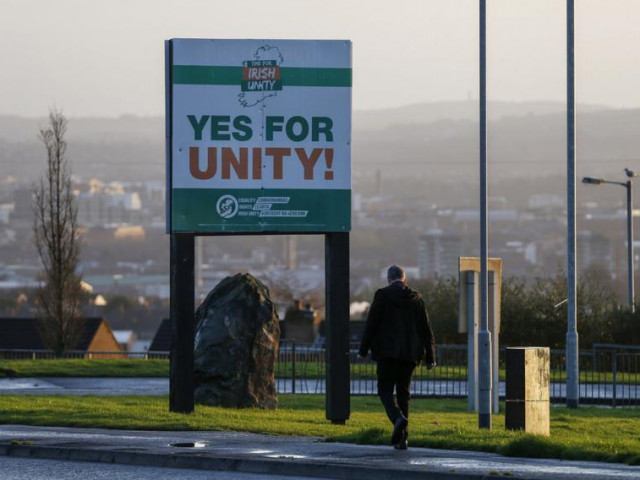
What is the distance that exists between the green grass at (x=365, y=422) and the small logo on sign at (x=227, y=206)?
2.58 meters

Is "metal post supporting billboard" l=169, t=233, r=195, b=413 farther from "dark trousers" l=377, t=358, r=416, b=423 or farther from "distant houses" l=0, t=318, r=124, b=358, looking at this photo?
"distant houses" l=0, t=318, r=124, b=358

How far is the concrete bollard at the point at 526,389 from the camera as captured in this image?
17.8m

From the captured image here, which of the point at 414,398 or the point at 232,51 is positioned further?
the point at 414,398

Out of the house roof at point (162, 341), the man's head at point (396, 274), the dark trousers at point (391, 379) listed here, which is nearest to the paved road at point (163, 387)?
the dark trousers at point (391, 379)

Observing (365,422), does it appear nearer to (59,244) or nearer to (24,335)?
(59,244)

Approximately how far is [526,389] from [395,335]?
Answer: 2.64 m

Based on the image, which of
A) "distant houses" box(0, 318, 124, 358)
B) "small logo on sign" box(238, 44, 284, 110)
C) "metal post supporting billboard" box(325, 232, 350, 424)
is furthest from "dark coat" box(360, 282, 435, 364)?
"distant houses" box(0, 318, 124, 358)

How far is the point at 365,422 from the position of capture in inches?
834

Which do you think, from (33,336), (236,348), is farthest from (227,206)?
(33,336)

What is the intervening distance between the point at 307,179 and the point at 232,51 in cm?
190

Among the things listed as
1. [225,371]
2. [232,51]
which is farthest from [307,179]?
[225,371]

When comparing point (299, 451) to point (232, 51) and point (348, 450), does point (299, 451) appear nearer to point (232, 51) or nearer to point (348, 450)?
point (348, 450)

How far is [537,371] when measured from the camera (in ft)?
59.4

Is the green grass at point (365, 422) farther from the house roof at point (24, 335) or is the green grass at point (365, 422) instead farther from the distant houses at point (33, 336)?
the house roof at point (24, 335)
